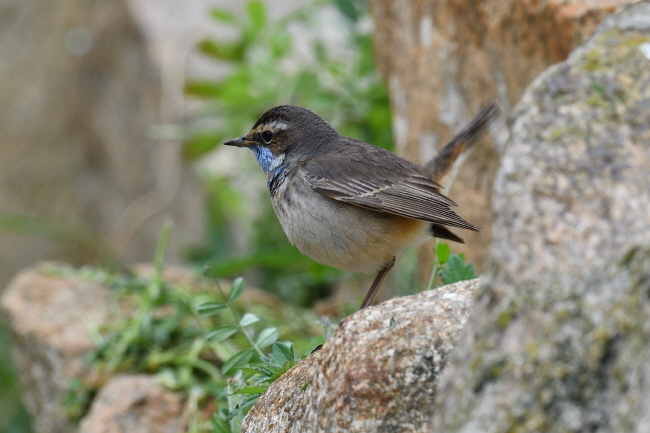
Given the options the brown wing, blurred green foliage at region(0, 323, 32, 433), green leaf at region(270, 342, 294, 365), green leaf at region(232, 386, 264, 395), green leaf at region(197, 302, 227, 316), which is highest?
the brown wing

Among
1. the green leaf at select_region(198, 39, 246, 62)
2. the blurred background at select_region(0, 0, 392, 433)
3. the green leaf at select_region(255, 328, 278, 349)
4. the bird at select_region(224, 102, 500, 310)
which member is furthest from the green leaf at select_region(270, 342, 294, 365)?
the green leaf at select_region(198, 39, 246, 62)

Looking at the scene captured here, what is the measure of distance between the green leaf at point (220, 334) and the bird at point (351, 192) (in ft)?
3.64

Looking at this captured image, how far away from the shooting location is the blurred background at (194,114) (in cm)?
617

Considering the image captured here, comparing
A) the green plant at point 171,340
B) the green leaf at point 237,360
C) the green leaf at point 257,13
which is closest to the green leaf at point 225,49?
the green leaf at point 257,13

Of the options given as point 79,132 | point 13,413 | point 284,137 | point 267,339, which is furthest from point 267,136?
point 79,132

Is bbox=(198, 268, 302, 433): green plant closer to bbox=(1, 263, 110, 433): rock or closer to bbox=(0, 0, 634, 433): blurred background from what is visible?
bbox=(1, 263, 110, 433): rock

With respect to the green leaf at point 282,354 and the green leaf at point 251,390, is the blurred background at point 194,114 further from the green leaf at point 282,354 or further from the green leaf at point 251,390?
the green leaf at point 251,390

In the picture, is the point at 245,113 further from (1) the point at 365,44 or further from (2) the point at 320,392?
(2) the point at 320,392

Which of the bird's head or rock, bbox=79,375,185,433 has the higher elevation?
the bird's head

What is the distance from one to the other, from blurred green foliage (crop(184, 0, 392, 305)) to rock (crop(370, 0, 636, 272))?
1249 mm

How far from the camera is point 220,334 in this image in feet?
12.5

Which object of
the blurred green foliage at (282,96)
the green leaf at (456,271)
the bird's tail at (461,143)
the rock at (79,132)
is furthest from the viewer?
the rock at (79,132)

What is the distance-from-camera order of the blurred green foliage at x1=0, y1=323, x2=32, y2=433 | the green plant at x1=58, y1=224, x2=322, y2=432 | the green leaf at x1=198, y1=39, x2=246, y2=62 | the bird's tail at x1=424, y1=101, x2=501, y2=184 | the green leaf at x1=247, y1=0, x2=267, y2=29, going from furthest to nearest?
the green leaf at x1=198, y1=39, x2=246, y2=62 → the green leaf at x1=247, y1=0, x2=267, y2=29 → the blurred green foliage at x1=0, y1=323, x2=32, y2=433 → the bird's tail at x1=424, y1=101, x2=501, y2=184 → the green plant at x1=58, y1=224, x2=322, y2=432

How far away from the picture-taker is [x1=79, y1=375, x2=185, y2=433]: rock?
189 inches
